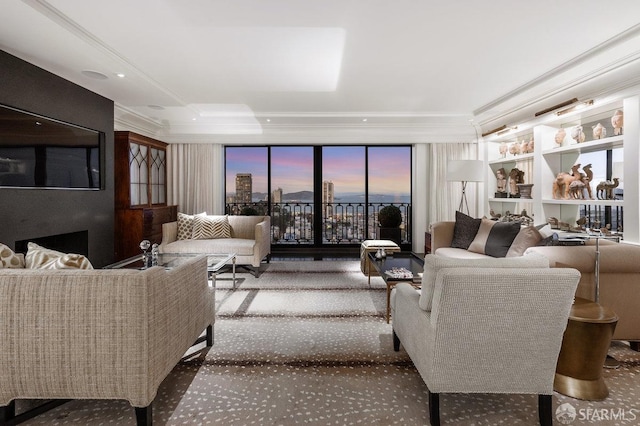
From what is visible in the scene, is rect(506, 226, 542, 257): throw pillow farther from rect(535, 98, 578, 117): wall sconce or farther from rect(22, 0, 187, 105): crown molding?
rect(22, 0, 187, 105): crown molding

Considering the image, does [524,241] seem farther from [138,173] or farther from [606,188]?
[138,173]

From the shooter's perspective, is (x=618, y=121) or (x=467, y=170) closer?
(x=618, y=121)

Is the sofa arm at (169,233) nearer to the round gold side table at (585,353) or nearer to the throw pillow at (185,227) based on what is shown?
the throw pillow at (185,227)

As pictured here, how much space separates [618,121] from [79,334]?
452cm

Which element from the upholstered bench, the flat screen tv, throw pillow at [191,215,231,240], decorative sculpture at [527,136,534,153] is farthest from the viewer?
throw pillow at [191,215,231,240]

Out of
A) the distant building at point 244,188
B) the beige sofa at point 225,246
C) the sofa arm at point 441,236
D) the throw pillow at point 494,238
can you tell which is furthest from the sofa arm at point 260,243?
the throw pillow at point 494,238

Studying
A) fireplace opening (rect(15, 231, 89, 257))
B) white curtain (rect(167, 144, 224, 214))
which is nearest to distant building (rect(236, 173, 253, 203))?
white curtain (rect(167, 144, 224, 214))

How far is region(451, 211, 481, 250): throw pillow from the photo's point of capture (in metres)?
4.43

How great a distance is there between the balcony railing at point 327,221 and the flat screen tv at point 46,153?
3.01m

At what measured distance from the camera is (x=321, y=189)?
684 cm

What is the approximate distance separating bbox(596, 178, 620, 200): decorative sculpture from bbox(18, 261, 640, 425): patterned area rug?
5.46 feet

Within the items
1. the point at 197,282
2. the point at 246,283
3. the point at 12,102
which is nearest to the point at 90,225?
the point at 12,102

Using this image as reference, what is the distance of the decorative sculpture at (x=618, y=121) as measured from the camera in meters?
3.33

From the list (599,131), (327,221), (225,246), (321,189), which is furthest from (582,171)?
(225,246)
